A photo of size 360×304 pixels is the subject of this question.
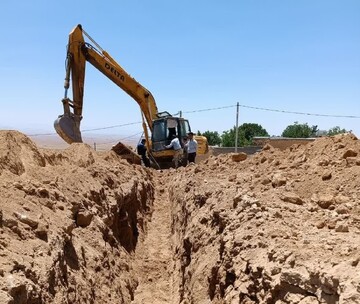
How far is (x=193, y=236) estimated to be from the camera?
22.0 ft

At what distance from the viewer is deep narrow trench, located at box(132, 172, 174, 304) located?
6.69 m

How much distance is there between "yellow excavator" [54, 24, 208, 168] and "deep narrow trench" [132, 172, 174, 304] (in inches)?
173

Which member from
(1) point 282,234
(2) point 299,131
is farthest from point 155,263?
(2) point 299,131

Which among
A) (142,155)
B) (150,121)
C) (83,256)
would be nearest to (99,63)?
(150,121)

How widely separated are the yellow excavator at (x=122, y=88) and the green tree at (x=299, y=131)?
23774mm

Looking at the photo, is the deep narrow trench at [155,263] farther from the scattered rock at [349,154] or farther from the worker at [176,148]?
the worker at [176,148]

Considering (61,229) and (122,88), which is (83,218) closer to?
(61,229)

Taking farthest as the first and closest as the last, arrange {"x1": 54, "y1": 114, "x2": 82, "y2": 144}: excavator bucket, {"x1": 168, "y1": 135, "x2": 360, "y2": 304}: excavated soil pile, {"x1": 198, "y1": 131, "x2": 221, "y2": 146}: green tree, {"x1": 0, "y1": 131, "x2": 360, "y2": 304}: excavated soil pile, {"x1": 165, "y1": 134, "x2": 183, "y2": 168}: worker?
1. {"x1": 198, "y1": 131, "x2": 221, "y2": 146}: green tree
2. {"x1": 165, "y1": 134, "x2": 183, "y2": 168}: worker
3. {"x1": 54, "y1": 114, "x2": 82, "y2": 144}: excavator bucket
4. {"x1": 0, "y1": 131, "x2": 360, "y2": 304}: excavated soil pile
5. {"x1": 168, "y1": 135, "x2": 360, "y2": 304}: excavated soil pile

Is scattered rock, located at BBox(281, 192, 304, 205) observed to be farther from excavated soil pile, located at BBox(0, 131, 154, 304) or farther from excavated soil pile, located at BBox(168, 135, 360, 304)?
excavated soil pile, located at BBox(0, 131, 154, 304)

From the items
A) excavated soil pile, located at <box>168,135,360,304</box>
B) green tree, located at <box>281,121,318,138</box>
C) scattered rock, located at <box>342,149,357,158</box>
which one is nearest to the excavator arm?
excavated soil pile, located at <box>168,135,360,304</box>

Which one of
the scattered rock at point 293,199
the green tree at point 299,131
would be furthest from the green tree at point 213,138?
the scattered rock at point 293,199

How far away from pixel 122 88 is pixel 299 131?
29543 millimetres

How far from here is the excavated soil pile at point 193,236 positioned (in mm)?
3488

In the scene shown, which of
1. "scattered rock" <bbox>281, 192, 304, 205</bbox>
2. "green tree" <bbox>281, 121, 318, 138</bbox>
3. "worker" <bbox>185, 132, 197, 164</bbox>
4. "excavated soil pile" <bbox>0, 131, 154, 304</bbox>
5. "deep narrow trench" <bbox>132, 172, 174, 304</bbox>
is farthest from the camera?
"green tree" <bbox>281, 121, 318, 138</bbox>
